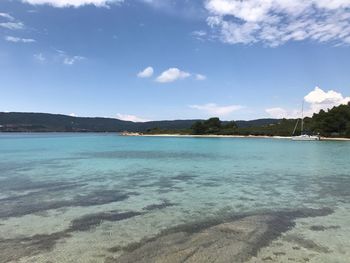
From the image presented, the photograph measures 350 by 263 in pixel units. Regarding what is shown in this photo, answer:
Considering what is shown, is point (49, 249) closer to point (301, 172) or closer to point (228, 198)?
point (228, 198)

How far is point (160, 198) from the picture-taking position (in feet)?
57.0

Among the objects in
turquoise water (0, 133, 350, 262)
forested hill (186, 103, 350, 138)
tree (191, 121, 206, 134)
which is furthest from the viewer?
tree (191, 121, 206, 134)

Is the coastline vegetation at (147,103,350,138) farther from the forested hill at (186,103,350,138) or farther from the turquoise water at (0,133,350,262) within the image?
the turquoise water at (0,133,350,262)

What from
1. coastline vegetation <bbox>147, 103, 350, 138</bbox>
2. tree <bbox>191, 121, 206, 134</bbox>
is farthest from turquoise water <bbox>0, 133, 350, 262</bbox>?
tree <bbox>191, 121, 206, 134</bbox>

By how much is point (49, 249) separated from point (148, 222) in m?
3.74

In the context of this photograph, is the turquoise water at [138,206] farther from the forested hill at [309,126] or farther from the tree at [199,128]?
the tree at [199,128]

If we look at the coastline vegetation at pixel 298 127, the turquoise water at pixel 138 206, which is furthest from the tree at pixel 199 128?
the turquoise water at pixel 138 206

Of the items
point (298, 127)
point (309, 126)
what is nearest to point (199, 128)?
point (298, 127)

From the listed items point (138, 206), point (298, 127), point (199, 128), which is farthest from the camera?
point (199, 128)

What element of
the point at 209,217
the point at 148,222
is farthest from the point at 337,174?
the point at 148,222

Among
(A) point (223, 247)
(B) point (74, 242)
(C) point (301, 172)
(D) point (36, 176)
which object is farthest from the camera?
(C) point (301, 172)

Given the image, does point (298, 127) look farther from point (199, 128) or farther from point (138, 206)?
point (138, 206)

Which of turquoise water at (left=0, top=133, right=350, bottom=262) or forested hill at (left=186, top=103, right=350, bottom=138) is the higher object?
forested hill at (left=186, top=103, right=350, bottom=138)

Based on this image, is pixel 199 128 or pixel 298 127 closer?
pixel 298 127
